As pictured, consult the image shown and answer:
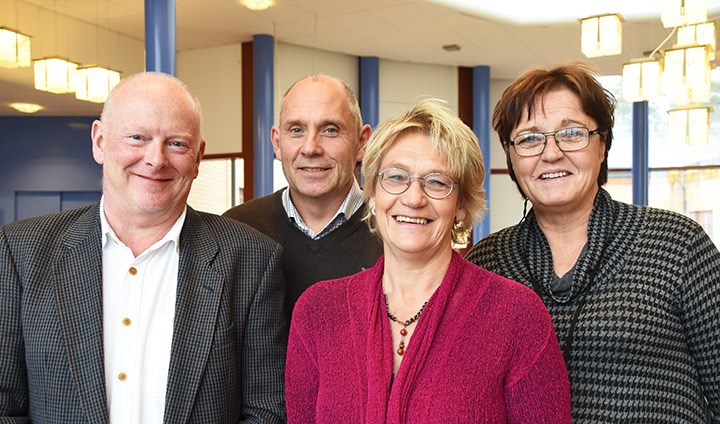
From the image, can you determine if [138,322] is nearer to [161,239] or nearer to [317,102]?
[161,239]

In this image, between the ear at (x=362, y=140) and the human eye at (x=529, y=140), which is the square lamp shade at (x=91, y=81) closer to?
the ear at (x=362, y=140)

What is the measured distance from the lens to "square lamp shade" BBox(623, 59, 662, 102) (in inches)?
284

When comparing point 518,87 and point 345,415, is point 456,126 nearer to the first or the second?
point 518,87

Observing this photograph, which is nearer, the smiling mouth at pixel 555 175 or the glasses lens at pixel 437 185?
the glasses lens at pixel 437 185

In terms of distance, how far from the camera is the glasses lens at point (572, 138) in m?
2.07

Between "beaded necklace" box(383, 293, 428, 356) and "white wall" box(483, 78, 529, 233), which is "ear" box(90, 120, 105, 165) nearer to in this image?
"beaded necklace" box(383, 293, 428, 356)

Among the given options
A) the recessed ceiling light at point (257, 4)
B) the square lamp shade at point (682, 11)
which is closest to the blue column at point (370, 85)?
the recessed ceiling light at point (257, 4)

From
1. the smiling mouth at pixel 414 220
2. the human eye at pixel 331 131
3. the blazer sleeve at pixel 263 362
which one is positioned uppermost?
the human eye at pixel 331 131

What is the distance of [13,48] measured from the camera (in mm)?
6957

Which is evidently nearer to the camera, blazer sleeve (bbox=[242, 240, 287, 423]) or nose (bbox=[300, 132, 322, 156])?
blazer sleeve (bbox=[242, 240, 287, 423])

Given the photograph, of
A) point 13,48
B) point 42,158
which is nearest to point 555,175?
point 13,48

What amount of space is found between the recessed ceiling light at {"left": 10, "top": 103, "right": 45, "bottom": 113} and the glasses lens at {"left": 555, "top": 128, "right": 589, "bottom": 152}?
36.8 ft

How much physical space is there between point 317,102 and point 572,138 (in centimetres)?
96

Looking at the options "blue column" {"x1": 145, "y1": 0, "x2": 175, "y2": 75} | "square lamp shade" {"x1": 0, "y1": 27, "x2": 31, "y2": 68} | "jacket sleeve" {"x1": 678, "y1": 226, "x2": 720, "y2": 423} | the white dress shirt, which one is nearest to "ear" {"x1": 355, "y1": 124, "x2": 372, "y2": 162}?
the white dress shirt
